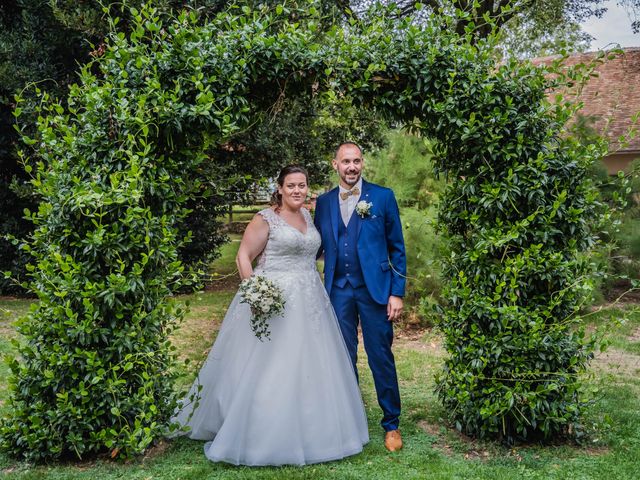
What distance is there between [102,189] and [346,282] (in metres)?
2.08

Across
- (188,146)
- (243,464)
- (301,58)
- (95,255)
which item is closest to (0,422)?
(95,255)

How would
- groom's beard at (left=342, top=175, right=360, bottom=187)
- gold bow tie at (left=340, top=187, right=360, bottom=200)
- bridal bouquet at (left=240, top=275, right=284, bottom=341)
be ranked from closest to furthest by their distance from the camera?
bridal bouquet at (left=240, top=275, right=284, bottom=341) < groom's beard at (left=342, top=175, right=360, bottom=187) < gold bow tie at (left=340, top=187, right=360, bottom=200)

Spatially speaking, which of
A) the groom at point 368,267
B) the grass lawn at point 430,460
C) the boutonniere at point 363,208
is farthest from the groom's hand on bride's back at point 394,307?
the grass lawn at point 430,460

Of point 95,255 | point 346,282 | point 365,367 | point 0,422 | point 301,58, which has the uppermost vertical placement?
point 301,58

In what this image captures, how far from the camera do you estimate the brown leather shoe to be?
5.07 m

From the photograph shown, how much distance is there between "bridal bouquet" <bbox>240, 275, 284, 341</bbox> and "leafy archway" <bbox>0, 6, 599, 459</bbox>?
57 centimetres

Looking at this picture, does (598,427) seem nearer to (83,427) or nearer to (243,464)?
(243,464)

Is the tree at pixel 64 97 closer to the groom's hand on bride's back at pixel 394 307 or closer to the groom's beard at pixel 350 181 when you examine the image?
the groom's beard at pixel 350 181

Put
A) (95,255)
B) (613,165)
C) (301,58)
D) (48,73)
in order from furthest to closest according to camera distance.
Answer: (613,165), (48,73), (301,58), (95,255)

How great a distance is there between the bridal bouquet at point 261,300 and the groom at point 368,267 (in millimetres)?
557

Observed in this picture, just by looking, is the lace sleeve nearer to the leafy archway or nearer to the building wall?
the leafy archway

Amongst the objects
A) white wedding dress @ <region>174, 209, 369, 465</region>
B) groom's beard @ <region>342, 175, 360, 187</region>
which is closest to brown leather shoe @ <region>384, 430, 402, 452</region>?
white wedding dress @ <region>174, 209, 369, 465</region>

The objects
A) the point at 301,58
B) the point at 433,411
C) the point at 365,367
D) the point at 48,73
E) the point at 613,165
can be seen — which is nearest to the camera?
the point at 301,58

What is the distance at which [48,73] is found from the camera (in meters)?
11.2
